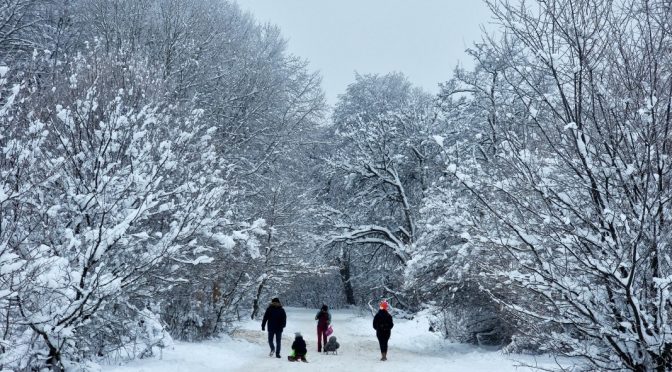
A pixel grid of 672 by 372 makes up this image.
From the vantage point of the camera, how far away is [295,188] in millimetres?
26938

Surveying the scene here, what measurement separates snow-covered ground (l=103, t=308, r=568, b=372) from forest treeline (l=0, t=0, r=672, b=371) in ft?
1.95

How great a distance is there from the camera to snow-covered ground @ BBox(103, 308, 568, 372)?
37.5ft

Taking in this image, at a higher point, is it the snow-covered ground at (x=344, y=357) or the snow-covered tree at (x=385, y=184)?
the snow-covered tree at (x=385, y=184)

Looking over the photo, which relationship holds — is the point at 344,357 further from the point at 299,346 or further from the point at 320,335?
the point at 299,346

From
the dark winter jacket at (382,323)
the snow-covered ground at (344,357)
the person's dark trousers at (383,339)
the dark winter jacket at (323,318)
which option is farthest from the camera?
the dark winter jacket at (323,318)

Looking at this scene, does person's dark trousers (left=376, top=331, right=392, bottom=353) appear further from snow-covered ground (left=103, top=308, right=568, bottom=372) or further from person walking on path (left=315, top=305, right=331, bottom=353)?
person walking on path (left=315, top=305, right=331, bottom=353)

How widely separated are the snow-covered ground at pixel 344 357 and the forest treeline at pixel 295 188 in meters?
0.60

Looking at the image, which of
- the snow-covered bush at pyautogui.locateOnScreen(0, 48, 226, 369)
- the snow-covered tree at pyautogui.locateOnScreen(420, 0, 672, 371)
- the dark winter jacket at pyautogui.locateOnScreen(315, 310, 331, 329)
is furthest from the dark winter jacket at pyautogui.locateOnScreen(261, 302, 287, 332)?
the snow-covered tree at pyautogui.locateOnScreen(420, 0, 672, 371)

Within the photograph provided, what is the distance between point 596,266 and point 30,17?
22.5m

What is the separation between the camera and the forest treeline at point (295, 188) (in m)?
4.84

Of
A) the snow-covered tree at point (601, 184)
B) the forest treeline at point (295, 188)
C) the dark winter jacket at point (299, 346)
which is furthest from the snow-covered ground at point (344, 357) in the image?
the snow-covered tree at point (601, 184)

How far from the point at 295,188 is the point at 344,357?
43.3ft

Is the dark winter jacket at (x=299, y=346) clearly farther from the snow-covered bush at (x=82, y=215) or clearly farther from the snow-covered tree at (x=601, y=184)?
the snow-covered tree at (x=601, y=184)

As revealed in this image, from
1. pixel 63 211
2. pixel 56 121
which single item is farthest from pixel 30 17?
pixel 63 211
